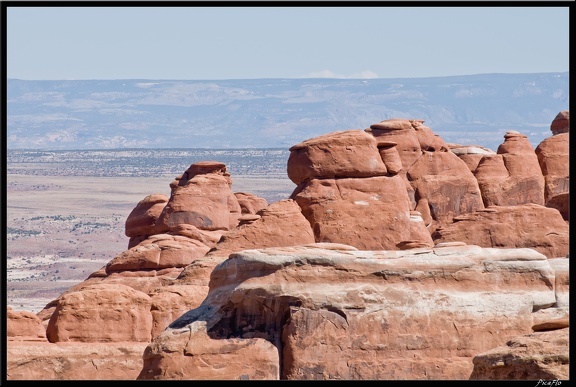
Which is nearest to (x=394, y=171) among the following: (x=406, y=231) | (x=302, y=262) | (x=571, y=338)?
(x=406, y=231)

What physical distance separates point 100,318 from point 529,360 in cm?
1487

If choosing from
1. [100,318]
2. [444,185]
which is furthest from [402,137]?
[100,318]

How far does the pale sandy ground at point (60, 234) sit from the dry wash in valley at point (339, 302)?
64.8m

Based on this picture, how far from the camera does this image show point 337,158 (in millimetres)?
45719

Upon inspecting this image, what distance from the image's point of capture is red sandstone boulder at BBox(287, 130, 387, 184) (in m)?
45.7

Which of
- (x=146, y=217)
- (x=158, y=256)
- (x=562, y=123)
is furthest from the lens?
(x=562, y=123)

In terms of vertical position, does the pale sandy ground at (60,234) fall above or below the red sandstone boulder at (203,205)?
below

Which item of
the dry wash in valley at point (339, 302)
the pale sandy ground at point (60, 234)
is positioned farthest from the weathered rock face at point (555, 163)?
the pale sandy ground at point (60, 234)

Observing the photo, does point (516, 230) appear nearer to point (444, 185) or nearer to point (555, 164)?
point (444, 185)

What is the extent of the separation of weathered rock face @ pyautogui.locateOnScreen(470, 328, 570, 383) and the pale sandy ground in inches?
3304

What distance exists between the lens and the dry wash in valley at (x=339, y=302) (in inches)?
1178

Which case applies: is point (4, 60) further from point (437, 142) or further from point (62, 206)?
point (62, 206)

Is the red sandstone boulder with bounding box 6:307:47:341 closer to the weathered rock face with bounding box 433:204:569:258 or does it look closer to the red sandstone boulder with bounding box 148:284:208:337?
the red sandstone boulder with bounding box 148:284:208:337

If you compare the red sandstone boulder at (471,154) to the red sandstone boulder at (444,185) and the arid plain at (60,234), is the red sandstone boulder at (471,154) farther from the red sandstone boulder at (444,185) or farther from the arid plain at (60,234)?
the arid plain at (60,234)
